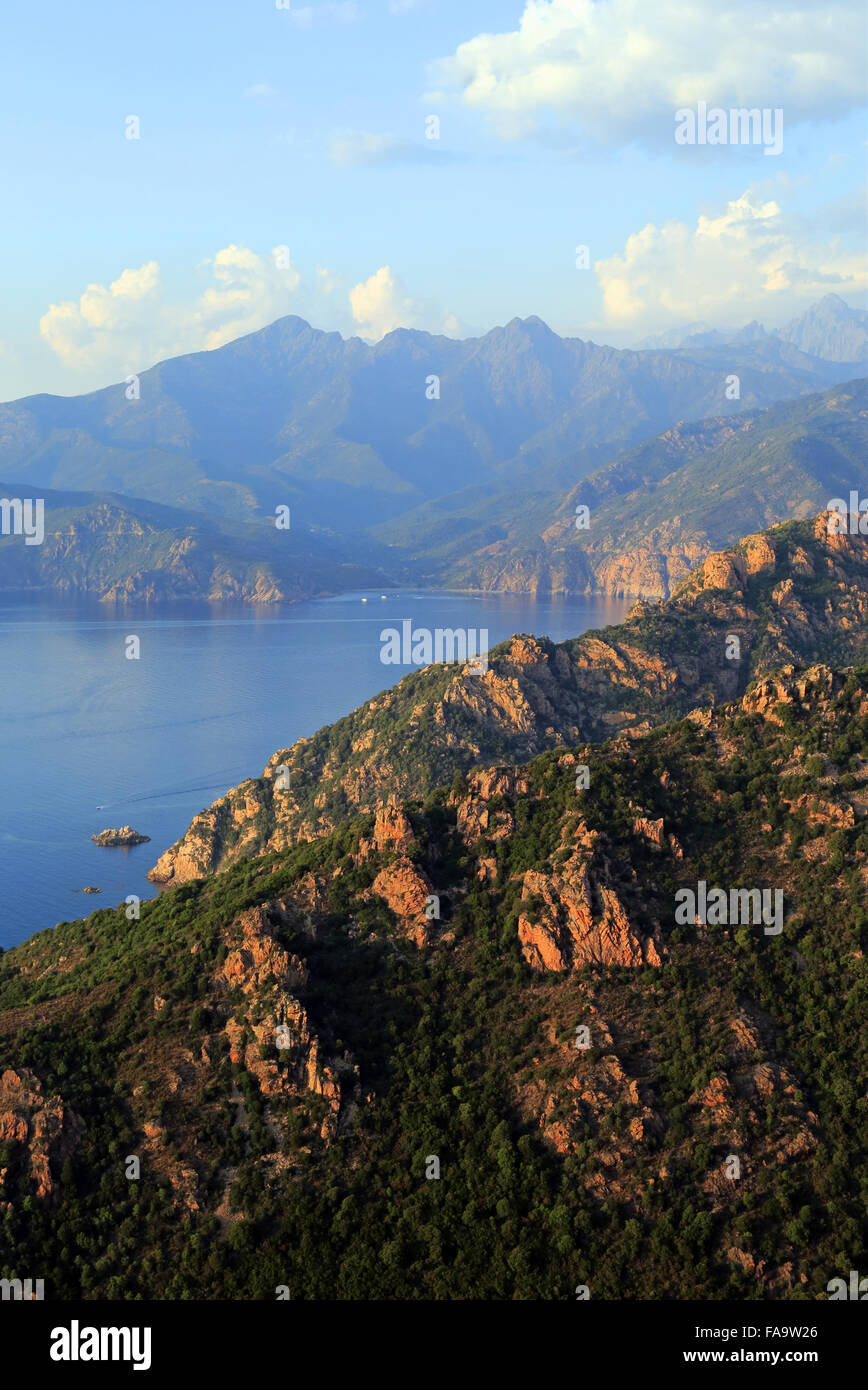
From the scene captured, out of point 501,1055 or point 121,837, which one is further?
point 121,837

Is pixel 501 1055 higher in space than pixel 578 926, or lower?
lower

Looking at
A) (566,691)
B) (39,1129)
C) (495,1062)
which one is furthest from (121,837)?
(495,1062)

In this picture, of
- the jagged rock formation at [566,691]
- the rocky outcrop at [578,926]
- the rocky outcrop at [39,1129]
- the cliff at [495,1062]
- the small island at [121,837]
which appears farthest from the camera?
the small island at [121,837]

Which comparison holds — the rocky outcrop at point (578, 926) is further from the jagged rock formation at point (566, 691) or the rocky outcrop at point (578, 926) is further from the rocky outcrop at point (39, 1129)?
the jagged rock formation at point (566, 691)

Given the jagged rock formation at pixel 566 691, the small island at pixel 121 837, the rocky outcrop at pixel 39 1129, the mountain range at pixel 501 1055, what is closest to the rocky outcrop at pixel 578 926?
the mountain range at pixel 501 1055

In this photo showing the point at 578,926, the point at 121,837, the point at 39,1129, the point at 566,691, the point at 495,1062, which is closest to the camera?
the point at 39,1129

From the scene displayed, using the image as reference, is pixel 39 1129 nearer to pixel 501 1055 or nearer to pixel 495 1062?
pixel 495 1062

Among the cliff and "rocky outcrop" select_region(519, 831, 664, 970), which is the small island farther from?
"rocky outcrop" select_region(519, 831, 664, 970)
